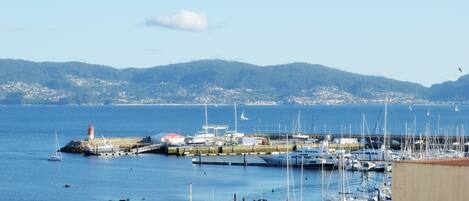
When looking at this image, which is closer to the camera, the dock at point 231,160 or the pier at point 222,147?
the dock at point 231,160

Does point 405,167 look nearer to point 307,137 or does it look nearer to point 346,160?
point 346,160

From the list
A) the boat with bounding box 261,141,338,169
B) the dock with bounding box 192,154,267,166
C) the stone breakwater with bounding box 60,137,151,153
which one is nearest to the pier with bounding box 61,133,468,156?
the stone breakwater with bounding box 60,137,151,153

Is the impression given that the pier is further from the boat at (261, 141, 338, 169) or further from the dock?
Result: the boat at (261, 141, 338, 169)

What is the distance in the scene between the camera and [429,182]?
17281 mm

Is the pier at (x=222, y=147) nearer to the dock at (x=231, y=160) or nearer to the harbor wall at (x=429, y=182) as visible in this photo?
the dock at (x=231, y=160)

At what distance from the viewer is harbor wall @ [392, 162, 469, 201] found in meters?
17.0

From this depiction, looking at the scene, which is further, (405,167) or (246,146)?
(246,146)

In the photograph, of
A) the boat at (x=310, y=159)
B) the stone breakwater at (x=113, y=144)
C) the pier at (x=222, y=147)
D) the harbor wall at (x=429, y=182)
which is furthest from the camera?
the stone breakwater at (x=113, y=144)

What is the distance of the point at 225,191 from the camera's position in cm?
5556

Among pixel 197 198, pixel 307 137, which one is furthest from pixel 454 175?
pixel 307 137

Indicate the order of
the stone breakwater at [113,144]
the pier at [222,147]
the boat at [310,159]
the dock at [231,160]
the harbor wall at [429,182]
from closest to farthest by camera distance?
the harbor wall at [429,182]
the boat at [310,159]
the dock at [231,160]
the pier at [222,147]
the stone breakwater at [113,144]

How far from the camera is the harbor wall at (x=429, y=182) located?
17.0 meters

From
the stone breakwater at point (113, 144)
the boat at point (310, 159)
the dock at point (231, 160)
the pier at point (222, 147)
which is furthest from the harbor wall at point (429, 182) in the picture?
the stone breakwater at point (113, 144)

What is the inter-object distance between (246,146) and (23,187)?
3076 centimetres
